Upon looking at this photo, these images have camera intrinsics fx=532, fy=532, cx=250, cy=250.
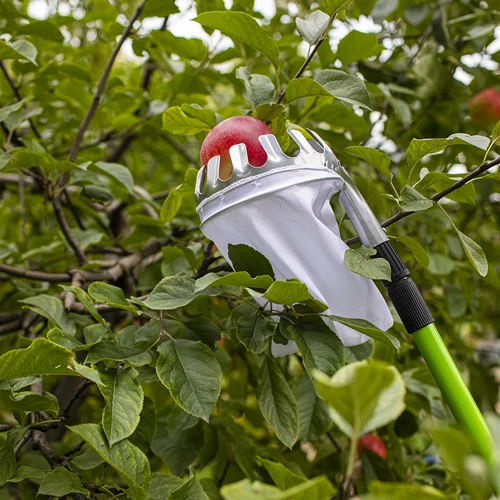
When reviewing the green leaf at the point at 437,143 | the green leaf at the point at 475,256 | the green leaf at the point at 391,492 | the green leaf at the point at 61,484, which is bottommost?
the green leaf at the point at 61,484

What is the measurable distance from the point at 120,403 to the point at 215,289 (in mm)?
118

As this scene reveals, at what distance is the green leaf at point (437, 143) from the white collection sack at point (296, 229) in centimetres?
8

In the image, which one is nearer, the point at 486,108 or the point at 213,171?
the point at 213,171

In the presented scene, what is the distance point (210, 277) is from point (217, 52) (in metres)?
0.59

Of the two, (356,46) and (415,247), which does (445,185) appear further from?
(356,46)

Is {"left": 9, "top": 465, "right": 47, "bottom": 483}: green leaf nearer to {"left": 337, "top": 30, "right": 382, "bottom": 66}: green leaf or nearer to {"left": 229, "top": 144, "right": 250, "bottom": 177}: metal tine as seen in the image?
{"left": 229, "top": 144, "right": 250, "bottom": 177}: metal tine

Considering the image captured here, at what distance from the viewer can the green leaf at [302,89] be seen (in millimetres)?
452

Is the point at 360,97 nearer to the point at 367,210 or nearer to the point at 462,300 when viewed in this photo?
the point at 367,210

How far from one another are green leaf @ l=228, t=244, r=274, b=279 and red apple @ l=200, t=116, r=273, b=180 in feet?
0.19

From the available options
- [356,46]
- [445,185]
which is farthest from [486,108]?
[445,185]

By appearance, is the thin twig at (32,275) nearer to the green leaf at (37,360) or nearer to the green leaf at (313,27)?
the green leaf at (37,360)

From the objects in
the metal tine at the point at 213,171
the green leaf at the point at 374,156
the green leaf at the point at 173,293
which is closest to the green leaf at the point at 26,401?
the green leaf at the point at 173,293

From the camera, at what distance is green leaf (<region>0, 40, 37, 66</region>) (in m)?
0.63

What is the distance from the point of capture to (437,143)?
44cm
